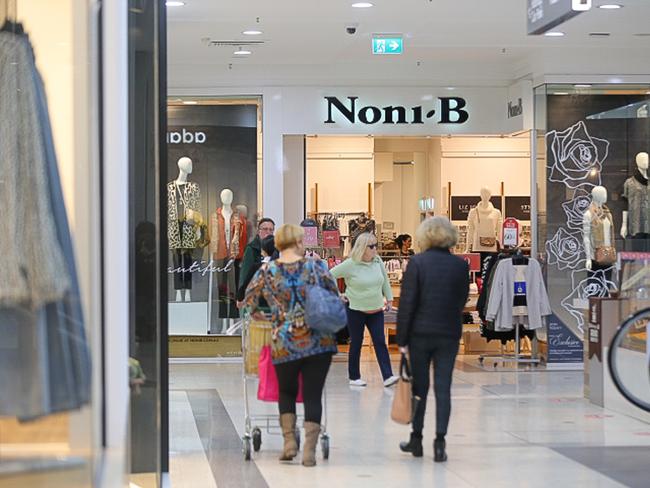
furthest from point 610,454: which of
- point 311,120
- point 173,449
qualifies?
point 311,120

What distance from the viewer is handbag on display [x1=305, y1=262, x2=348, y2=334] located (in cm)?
655

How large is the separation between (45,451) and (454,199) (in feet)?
55.2

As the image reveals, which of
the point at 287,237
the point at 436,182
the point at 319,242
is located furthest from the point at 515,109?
the point at 287,237

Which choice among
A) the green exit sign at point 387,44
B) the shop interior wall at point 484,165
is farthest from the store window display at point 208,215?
the shop interior wall at point 484,165

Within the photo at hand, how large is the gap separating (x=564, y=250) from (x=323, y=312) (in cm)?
730

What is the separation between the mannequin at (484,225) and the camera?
15742 millimetres

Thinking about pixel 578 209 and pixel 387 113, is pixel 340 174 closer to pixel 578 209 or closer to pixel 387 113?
pixel 387 113

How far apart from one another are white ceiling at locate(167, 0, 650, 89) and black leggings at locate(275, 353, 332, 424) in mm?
4388

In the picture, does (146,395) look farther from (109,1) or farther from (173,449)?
(173,449)

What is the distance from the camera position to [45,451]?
1435mm

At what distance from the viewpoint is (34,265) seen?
5.91 ft

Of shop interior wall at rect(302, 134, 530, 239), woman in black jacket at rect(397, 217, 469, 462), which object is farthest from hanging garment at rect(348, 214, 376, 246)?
woman in black jacket at rect(397, 217, 469, 462)

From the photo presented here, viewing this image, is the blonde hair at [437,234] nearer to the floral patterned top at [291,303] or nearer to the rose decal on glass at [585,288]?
the floral patterned top at [291,303]

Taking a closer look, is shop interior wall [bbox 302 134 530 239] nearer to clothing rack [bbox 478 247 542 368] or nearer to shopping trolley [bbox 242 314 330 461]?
clothing rack [bbox 478 247 542 368]
